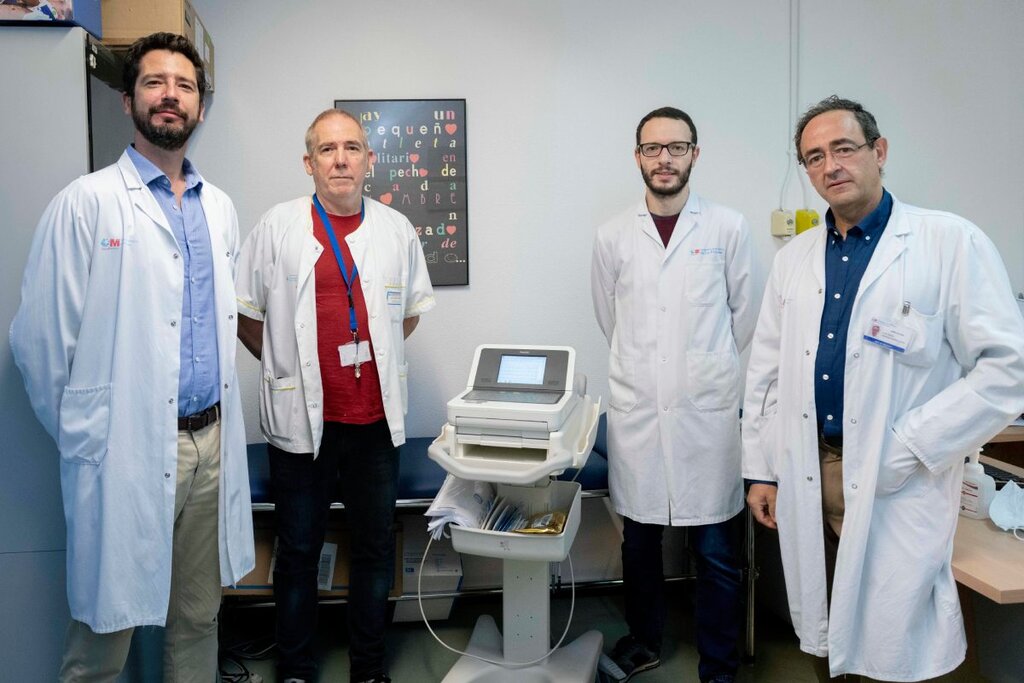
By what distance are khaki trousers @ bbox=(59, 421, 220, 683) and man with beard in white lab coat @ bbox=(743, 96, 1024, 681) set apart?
1.35 meters

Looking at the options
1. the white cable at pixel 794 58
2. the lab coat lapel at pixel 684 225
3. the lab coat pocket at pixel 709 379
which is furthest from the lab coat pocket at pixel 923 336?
the white cable at pixel 794 58

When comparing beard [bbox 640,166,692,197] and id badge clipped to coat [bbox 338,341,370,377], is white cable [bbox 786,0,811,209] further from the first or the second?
id badge clipped to coat [bbox 338,341,370,377]

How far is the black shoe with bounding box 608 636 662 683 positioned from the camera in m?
2.39

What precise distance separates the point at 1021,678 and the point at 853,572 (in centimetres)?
51

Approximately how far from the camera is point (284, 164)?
9.34 ft

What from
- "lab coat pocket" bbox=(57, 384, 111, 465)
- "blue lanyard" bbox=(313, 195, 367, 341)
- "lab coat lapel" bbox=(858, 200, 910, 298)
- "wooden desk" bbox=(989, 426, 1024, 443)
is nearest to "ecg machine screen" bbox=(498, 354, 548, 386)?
"blue lanyard" bbox=(313, 195, 367, 341)

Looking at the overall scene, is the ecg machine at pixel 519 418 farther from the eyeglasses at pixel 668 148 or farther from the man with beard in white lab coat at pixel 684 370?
the eyeglasses at pixel 668 148

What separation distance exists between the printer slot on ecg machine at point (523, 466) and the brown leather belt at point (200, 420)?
52cm

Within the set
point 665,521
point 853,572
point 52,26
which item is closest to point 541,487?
point 665,521

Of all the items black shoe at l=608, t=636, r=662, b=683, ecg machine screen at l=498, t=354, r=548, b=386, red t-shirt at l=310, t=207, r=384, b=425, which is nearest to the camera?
ecg machine screen at l=498, t=354, r=548, b=386

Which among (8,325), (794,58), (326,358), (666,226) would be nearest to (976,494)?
(666,226)

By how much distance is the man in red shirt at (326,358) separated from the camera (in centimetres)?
209

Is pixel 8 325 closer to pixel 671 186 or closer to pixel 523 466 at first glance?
pixel 523 466

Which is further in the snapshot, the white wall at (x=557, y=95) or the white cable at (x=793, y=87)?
the white cable at (x=793, y=87)
